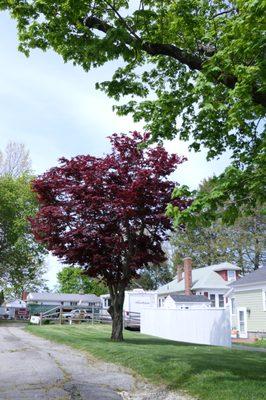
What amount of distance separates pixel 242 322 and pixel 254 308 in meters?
2.65

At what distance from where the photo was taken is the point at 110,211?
18.7m

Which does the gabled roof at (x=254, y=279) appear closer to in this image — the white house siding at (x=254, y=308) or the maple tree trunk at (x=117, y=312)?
the white house siding at (x=254, y=308)

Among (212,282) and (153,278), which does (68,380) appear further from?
(153,278)

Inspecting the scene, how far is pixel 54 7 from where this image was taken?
9.38m

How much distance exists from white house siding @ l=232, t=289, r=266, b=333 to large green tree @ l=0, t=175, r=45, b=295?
20429 mm

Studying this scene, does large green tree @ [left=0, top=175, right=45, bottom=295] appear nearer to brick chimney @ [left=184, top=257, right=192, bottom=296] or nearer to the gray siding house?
brick chimney @ [left=184, top=257, right=192, bottom=296]

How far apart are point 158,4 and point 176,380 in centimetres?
785

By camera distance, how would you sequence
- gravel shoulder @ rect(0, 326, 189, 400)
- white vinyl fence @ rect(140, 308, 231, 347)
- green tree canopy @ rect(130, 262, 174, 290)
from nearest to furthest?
gravel shoulder @ rect(0, 326, 189, 400)
white vinyl fence @ rect(140, 308, 231, 347)
green tree canopy @ rect(130, 262, 174, 290)

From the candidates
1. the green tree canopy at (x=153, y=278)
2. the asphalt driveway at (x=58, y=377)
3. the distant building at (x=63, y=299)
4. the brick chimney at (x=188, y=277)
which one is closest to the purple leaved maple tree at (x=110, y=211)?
the asphalt driveway at (x=58, y=377)

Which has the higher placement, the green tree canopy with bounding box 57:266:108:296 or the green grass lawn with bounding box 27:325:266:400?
the green tree canopy with bounding box 57:266:108:296

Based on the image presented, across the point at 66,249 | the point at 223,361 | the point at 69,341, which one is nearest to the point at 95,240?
the point at 66,249

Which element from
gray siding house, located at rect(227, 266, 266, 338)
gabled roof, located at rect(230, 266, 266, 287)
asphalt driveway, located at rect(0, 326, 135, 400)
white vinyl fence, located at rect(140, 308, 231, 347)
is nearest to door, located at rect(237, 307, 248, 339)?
gray siding house, located at rect(227, 266, 266, 338)

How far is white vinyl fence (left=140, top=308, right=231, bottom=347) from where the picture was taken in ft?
74.7

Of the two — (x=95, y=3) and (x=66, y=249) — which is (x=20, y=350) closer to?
(x=66, y=249)
